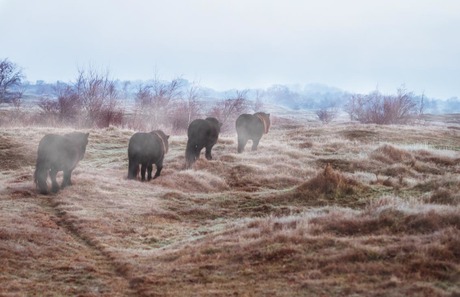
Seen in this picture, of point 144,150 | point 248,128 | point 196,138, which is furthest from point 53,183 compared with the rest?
point 248,128

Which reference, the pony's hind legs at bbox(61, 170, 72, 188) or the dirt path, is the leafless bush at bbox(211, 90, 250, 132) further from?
the dirt path

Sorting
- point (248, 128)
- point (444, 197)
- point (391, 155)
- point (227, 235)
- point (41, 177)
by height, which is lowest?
point (227, 235)

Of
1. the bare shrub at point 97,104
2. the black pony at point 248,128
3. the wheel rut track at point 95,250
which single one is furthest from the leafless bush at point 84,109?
the wheel rut track at point 95,250

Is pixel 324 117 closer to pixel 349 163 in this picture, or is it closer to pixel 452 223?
pixel 349 163

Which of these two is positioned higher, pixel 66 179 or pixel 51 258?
pixel 66 179

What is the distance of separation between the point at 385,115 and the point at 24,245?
198 feet

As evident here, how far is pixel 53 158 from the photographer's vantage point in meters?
15.7

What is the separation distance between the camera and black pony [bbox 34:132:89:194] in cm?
1560

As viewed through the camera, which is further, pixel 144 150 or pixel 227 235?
pixel 144 150

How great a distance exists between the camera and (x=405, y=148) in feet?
91.3

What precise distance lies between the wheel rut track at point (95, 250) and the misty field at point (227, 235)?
0.04m

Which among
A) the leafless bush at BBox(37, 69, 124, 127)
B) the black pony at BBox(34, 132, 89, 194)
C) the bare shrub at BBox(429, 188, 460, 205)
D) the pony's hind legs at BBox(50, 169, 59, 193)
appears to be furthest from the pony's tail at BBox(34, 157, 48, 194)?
the leafless bush at BBox(37, 69, 124, 127)

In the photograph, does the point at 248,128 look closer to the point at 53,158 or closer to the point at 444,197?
the point at 53,158

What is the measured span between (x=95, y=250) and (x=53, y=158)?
580 centimetres
